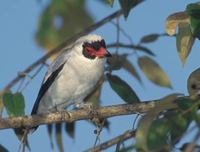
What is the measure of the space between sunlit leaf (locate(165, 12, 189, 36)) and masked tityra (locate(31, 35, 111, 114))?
6.23ft

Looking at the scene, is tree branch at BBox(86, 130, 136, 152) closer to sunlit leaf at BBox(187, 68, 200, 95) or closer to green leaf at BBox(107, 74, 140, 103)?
sunlit leaf at BBox(187, 68, 200, 95)

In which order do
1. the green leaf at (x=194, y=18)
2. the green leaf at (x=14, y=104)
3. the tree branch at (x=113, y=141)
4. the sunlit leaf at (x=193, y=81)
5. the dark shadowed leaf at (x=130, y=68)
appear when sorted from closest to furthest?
the green leaf at (x=194, y=18), the tree branch at (x=113, y=141), the sunlit leaf at (x=193, y=81), the green leaf at (x=14, y=104), the dark shadowed leaf at (x=130, y=68)

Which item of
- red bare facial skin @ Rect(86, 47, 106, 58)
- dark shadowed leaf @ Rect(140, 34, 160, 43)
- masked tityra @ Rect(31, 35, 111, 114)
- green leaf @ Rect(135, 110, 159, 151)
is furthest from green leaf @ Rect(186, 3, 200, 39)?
red bare facial skin @ Rect(86, 47, 106, 58)

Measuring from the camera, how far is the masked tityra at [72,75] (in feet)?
14.4

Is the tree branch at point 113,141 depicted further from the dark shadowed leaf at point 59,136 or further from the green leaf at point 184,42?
the dark shadowed leaf at point 59,136

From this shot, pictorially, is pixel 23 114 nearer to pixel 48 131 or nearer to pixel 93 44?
pixel 48 131

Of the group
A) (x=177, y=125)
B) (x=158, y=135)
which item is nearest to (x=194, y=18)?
(x=177, y=125)

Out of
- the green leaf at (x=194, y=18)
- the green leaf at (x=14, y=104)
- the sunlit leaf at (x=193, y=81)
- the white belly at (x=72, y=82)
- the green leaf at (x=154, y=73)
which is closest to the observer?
the green leaf at (x=194, y=18)

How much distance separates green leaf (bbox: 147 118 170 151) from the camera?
1.50 m

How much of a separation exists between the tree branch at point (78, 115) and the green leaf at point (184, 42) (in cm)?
52

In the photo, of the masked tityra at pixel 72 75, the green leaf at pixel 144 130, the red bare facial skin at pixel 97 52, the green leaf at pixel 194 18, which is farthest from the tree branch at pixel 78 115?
the red bare facial skin at pixel 97 52

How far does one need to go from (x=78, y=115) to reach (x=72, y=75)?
1.39 m

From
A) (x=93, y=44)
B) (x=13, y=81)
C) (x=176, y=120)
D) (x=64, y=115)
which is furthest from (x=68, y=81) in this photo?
(x=176, y=120)

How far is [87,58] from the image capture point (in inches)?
184
